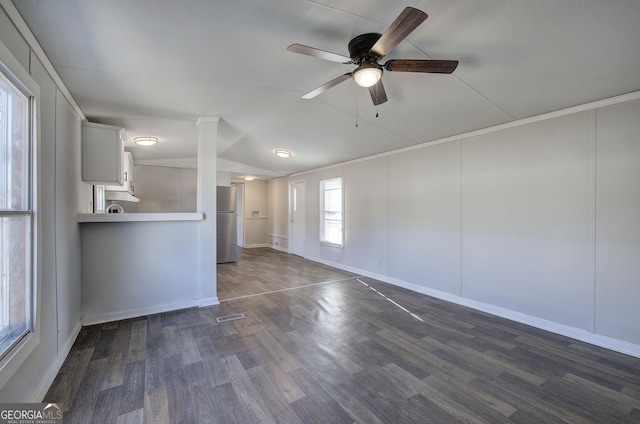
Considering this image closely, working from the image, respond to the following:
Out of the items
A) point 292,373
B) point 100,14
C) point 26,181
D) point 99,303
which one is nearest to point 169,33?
point 100,14

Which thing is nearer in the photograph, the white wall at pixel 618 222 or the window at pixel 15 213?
the window at pixel 15 213

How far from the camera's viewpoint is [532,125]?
3053 mm

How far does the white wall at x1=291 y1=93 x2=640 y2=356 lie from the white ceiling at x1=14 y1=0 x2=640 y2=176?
32 cm

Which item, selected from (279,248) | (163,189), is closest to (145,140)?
(163,189)

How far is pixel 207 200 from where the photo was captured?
3656mm

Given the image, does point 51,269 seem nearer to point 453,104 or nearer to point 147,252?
point 147,252

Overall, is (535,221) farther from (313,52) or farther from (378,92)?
(313,52)

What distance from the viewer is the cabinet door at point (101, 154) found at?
299 cm

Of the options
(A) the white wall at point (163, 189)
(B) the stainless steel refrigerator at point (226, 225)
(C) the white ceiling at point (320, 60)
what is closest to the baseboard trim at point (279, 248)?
(B) the stainless steel refrigerator at point (226, 225)

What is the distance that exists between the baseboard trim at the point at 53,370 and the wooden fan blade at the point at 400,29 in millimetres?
3066

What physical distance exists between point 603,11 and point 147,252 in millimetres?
4444

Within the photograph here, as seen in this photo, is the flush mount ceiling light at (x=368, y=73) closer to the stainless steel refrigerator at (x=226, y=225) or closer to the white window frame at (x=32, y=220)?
the white window frame at (x=32, y=220)

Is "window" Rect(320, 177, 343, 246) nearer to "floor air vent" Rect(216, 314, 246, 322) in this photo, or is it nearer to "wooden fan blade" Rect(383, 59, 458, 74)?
"floor air vent" Rect(216, 314, 246, 322)

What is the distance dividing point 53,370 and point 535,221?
180 inches
